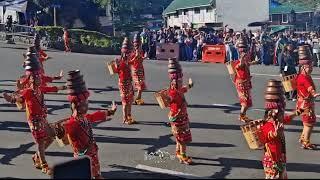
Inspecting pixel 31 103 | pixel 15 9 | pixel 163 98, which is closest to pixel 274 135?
pixel 163 98

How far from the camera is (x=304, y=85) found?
10.9 metres

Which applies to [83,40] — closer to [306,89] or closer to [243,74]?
[243,74]

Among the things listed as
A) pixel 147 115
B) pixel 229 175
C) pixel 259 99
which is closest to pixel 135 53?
pixel 147 115

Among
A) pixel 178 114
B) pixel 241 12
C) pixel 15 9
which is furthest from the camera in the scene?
pixel 241 12

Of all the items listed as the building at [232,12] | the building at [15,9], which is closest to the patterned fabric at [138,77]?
the building at [15,9]

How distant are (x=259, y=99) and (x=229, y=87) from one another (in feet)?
8.48

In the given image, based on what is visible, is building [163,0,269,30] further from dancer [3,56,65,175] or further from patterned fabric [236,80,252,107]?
dancer [3,56,65,175]

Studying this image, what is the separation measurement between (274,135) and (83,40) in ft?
92.0

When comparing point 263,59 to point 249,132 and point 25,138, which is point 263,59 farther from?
point 249,132

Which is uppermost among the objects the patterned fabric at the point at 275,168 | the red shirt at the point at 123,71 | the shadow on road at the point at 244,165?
the red shirt at the point at 123,71

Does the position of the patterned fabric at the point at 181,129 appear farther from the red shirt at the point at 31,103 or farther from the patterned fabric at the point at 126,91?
the patterned fabric at the point at 126,91

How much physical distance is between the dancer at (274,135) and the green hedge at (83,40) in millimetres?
27192

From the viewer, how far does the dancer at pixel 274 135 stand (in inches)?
299

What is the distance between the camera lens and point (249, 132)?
24.5 ft
